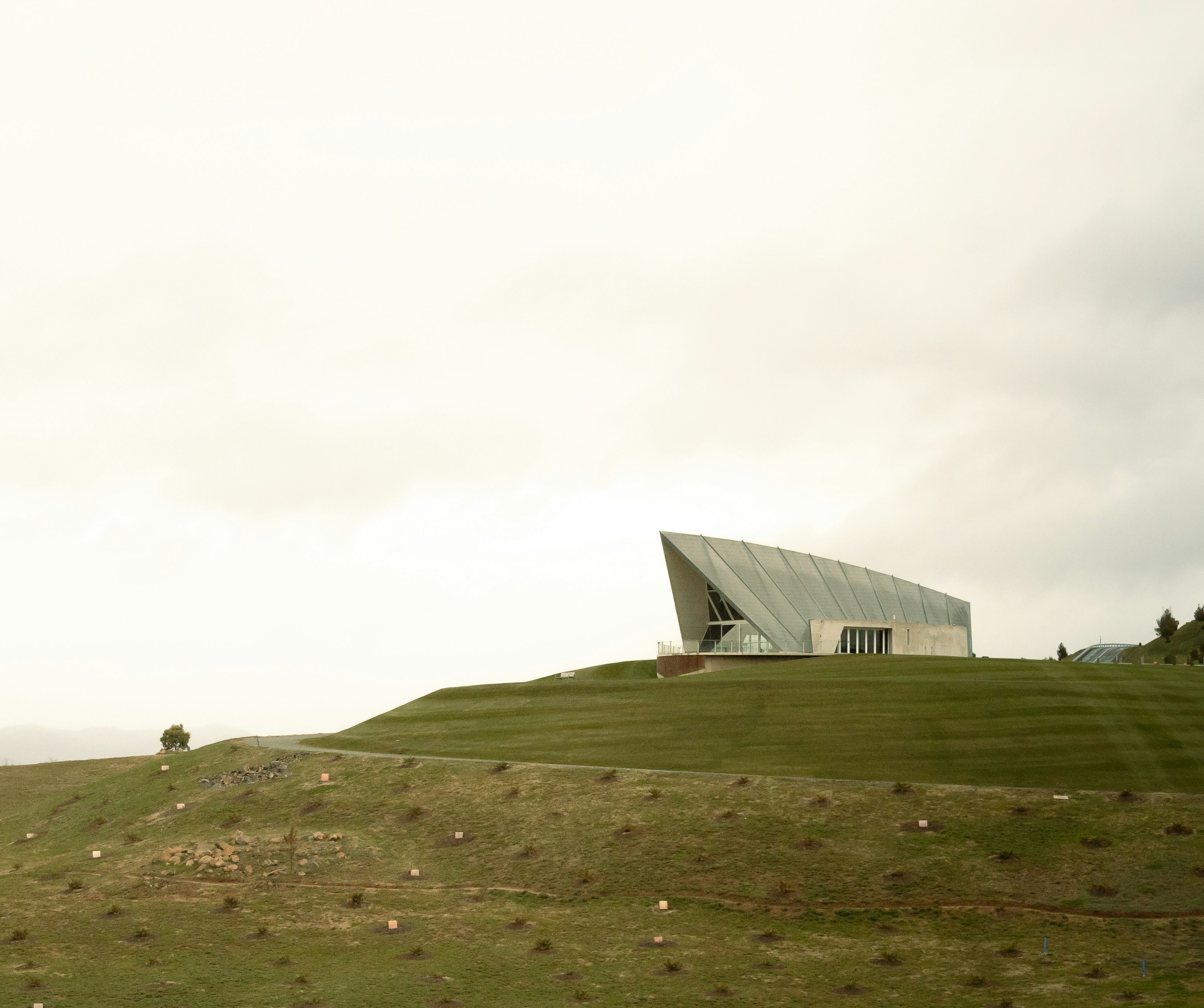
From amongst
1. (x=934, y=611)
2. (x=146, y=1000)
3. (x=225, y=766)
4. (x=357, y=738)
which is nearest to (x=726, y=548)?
(x=934, y=611)

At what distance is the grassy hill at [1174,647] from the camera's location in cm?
9306

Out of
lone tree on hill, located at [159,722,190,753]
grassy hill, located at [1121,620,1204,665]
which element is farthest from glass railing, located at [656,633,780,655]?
grassy hill, located at [1121,620,1204,665]

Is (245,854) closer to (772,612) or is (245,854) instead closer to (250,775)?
(250,775)

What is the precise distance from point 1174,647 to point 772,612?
53.6 meters

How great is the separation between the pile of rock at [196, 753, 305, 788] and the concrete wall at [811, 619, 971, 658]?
128 feet

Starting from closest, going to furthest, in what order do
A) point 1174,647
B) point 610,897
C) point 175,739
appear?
point 610,897, point 175,739, point 1174,647

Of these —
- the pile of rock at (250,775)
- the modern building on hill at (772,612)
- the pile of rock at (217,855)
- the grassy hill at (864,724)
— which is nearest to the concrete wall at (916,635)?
the modern building on hill at (772,612)

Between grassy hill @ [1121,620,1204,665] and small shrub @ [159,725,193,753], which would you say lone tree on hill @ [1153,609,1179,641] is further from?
small shrub @ [159,725,193,753]

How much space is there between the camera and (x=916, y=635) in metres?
72.6

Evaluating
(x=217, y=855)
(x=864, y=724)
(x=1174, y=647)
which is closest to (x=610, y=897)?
(x=217, y=855)

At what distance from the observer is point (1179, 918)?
→ 2294 centimetres

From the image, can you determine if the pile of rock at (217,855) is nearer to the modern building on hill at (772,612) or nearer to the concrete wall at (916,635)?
the modern building on hill at (772,612)

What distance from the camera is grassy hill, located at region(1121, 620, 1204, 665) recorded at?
305ft

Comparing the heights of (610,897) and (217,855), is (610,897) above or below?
below
